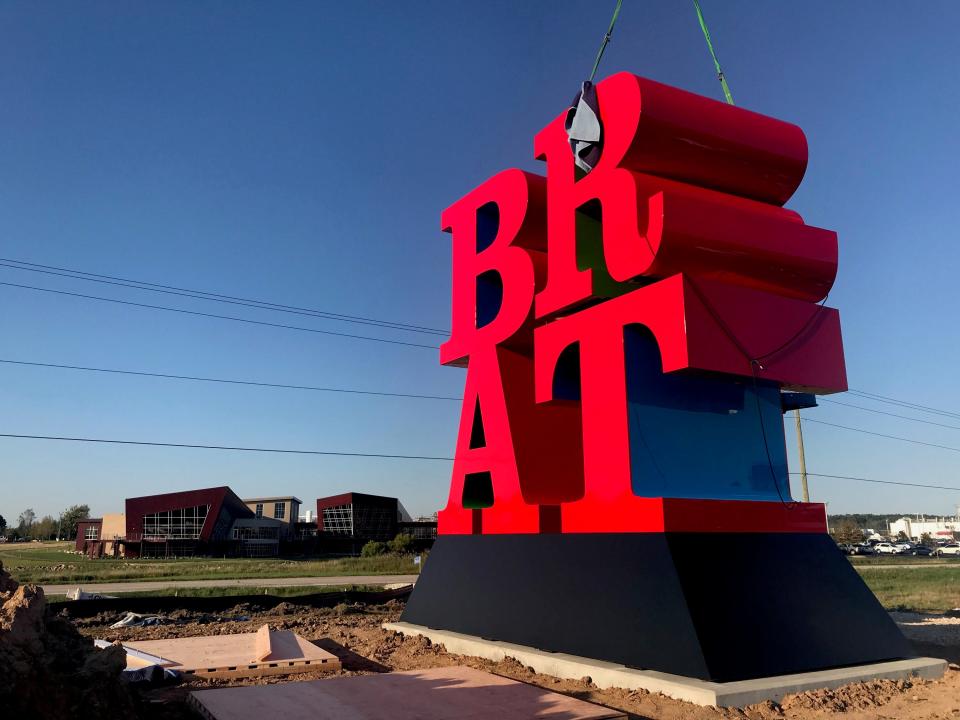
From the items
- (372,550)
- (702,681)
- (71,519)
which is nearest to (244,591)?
(702,681)

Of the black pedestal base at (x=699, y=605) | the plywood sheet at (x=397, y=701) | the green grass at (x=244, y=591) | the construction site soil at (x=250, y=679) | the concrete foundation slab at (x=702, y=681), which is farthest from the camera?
the green grass at (x=244, y=591)

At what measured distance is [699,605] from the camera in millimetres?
10883

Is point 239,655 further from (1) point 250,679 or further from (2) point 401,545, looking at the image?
(2) point 401,545

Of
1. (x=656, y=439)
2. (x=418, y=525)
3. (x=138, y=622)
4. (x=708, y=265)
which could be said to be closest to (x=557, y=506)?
(x=656, y=439)

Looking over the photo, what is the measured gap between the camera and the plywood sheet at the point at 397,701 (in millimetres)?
8602

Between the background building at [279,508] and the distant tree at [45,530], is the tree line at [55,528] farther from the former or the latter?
the background building at [279,508]

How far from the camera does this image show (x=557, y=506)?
46.5ft

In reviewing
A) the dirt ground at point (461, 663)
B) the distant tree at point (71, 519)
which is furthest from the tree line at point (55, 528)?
the dirt ground at point (461, 663)

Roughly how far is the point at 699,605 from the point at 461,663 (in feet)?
16.5

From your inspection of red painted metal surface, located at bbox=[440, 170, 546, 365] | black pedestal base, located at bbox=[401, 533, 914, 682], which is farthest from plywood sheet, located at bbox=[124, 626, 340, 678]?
red painted metal surface, located at bbox=[440, 170, 546, 365]

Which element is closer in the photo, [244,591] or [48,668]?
[48,668]

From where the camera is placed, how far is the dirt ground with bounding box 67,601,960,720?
9609 mm

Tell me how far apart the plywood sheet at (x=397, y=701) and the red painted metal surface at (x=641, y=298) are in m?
3.69

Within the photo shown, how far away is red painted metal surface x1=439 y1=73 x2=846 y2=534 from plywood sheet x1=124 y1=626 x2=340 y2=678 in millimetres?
4660
